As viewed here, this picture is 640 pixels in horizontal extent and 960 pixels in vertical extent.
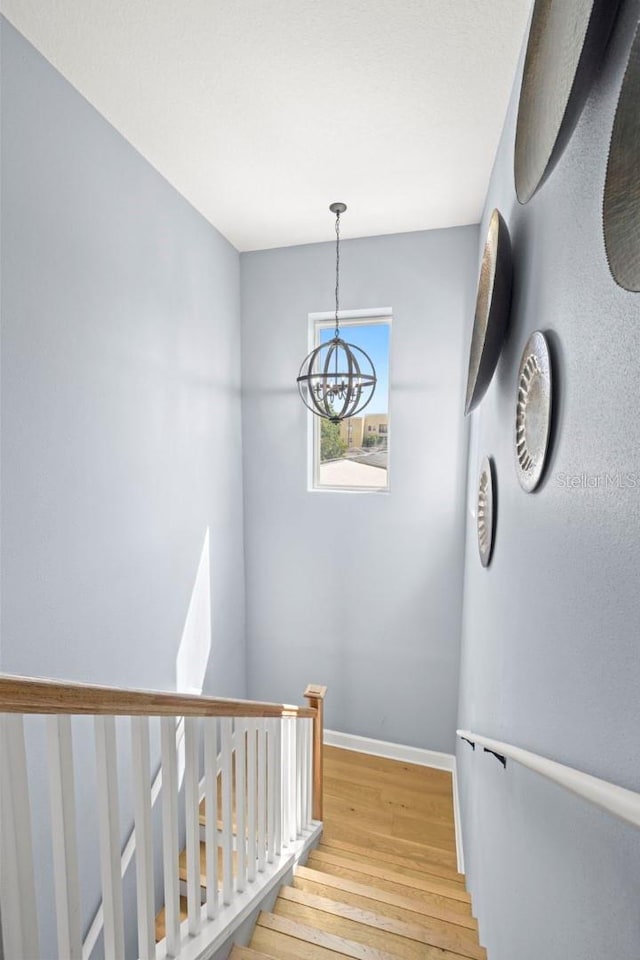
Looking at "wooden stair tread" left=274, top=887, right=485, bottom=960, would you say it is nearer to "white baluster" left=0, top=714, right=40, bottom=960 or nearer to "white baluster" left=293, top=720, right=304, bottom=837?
"white baluster" left=293, top=720, right=304, bottom=837

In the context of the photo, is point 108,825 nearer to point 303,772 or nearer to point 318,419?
point 303,772

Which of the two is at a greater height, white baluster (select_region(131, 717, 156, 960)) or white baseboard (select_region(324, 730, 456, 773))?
white baluster (select_region(131, 717, 156, 960))

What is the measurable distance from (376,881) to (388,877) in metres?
0.07

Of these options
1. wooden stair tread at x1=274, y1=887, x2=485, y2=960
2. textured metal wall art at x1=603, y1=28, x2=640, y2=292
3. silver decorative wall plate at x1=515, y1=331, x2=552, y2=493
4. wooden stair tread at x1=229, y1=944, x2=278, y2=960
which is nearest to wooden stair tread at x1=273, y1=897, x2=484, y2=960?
wooden stair tread at x1=274, y1=887, x2=485, y2=960

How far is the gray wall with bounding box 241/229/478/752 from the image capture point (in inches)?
119

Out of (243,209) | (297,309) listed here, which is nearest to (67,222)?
(243,209)

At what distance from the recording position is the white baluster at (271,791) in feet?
5.84

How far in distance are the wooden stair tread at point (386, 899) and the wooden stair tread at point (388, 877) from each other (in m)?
0.08

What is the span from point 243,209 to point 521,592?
8.55 feet

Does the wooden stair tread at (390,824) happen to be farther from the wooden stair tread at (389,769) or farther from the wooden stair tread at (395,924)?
the wooden stair tread at (395,924)

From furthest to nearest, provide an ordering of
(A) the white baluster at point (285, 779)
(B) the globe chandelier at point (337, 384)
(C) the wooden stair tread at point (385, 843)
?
(B) the globe chandelier at point (337, 384)
(C) the wooden stair tread at point (385, 843)
(A) the white baluster at point (285, 779)

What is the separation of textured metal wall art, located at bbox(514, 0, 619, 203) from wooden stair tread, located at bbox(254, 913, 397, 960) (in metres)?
2.20

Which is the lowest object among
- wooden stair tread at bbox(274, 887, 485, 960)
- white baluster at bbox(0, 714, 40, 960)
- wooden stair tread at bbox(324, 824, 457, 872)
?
wooden stair tread at bbox(324, 824, 457, 872)

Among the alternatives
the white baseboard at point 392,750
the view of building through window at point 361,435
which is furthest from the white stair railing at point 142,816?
the view of building through window at point 361,435
